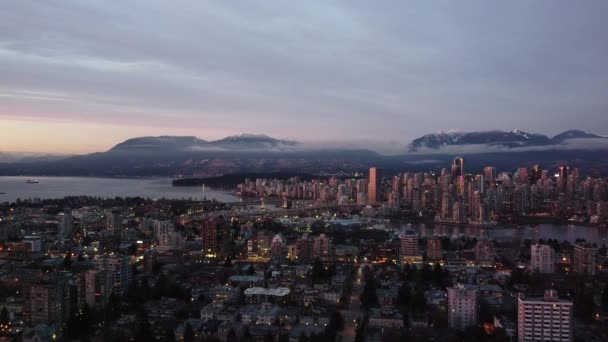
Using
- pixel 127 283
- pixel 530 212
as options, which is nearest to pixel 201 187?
pixel 530 212

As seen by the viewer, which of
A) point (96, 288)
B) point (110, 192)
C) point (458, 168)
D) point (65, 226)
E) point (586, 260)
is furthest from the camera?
point (458, 168)

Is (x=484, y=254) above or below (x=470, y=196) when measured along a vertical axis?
below

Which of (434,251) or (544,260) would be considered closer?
(544,260)

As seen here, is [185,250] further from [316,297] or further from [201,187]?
[201,187]

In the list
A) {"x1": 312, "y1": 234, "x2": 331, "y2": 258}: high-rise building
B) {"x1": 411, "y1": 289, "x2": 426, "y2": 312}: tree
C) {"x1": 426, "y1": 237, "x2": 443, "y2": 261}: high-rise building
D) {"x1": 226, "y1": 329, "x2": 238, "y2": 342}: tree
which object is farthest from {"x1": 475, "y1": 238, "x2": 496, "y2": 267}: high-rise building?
{"x1": 226, "y1": 329, "x2": 238, "y2": 342}: tree

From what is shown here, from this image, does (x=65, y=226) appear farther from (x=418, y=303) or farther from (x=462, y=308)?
(x=462, y=308)

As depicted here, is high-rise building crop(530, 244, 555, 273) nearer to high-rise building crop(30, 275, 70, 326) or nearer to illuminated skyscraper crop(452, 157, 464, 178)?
high-rise building crop(30, 275, 70, 326)

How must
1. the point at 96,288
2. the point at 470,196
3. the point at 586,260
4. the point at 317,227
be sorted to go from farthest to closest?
the point at 470,196 → the point at 317,227 → the point at 586,260 → the point at 96,288

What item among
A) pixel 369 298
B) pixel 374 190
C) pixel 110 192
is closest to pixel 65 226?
pixel 369 298
